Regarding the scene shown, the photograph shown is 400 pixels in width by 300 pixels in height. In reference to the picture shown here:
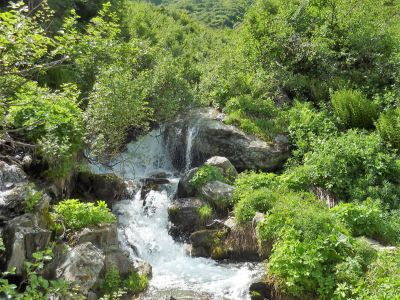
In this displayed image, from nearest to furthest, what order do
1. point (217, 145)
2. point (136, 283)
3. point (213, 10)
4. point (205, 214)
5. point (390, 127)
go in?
point (136, 283) < point (205, 214) < point (390, 127) < point (217, 145) < point (213, 10)

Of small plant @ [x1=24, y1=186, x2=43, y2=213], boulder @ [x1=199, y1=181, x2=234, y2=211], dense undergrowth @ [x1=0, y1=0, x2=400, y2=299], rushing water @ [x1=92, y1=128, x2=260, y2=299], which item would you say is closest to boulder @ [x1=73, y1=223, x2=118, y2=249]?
dense undergrowth @ [x1=0, y1=0, x2=400, y2=299]

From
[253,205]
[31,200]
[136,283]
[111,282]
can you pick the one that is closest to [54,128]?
[31,200]

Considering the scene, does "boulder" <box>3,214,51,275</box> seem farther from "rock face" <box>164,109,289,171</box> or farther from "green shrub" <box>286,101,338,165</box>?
"green shrub" <box>286,101,338,165</box>

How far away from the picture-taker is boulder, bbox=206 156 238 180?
12.9 m

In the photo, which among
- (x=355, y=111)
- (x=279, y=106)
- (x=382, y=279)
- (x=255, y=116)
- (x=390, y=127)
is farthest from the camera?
(x=279, y=106)

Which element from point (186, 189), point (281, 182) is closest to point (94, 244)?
point (186, 189)

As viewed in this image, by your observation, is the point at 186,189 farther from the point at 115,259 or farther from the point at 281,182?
the point at 115,259

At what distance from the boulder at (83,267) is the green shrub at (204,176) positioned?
4.65 m

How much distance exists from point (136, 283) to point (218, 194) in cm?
378

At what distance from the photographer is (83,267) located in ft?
25.4

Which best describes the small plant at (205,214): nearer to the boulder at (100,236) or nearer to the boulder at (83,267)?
the boulder at (100,236)

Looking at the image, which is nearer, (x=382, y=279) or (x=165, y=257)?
(x=382, y=279)

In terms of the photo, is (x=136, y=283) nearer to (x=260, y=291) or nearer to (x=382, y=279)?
(x=260, y=291)

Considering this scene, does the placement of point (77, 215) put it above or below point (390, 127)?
below
